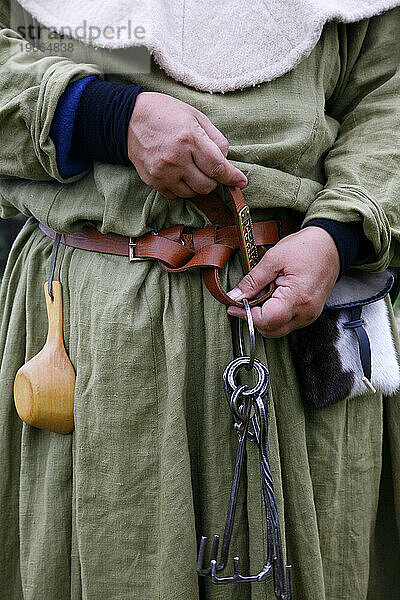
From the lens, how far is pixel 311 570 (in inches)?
44.8

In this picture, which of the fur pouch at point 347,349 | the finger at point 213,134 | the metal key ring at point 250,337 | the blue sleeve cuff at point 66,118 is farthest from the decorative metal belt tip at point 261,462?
the blue sleeve cuff at point 66,118

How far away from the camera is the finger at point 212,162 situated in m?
0.97

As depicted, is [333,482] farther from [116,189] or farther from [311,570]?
[116,189]

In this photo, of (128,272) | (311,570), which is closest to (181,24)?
(128,272)

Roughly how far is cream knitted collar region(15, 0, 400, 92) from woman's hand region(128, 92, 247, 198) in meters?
0.11

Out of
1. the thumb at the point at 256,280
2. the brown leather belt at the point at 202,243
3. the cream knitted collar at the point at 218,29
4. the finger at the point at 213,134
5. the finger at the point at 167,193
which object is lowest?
the thumb at the point at 256,280

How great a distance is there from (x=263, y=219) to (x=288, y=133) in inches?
6.1

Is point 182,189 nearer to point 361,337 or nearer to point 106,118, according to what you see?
point 106,118

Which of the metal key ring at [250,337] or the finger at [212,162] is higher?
the finger at [212,162]

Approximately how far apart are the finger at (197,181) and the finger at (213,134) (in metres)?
0.05

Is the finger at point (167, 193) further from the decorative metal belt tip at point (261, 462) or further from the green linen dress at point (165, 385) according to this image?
the decorative metal belt tip at point (261, 462)

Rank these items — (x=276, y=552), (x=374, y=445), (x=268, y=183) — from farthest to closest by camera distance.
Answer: (x=374, y=445), (x=268, y=183), (x=276, y=552)

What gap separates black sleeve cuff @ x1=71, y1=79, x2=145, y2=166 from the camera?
101 centimetres

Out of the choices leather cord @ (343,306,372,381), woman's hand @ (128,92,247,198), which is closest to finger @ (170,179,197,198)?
woman's hand @ (128,92,247,198)
